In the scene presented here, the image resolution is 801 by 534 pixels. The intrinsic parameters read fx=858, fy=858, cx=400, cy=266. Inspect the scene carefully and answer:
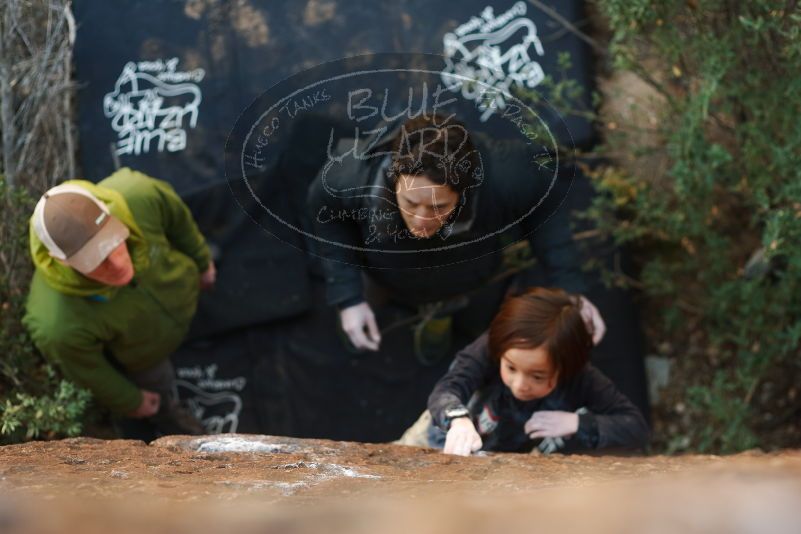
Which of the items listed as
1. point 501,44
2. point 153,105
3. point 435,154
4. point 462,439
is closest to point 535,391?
point 462,439

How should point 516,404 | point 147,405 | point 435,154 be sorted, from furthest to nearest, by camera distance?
point 147,405
point 516,404
point 435,154

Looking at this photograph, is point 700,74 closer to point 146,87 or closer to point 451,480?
point 451,480

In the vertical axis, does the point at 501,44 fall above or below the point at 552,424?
above

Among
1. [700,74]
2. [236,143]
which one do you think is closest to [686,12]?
[700,74]

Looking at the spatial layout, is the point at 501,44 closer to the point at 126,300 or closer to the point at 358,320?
the point at 358,320

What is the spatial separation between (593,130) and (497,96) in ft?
3.22

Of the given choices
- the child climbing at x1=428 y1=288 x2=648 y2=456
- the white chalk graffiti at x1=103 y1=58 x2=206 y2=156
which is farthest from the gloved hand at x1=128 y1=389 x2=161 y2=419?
the child climbing at x1=428 y1=288 x2=648 y2=456

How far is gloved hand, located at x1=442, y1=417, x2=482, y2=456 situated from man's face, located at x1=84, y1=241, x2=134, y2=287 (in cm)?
104

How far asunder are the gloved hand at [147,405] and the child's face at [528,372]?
1391 mm

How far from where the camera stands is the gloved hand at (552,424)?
2268 millimetres

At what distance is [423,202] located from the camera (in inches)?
75.8

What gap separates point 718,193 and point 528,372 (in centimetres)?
140

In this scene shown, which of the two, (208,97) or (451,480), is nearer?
(451,480)

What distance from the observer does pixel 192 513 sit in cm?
90
